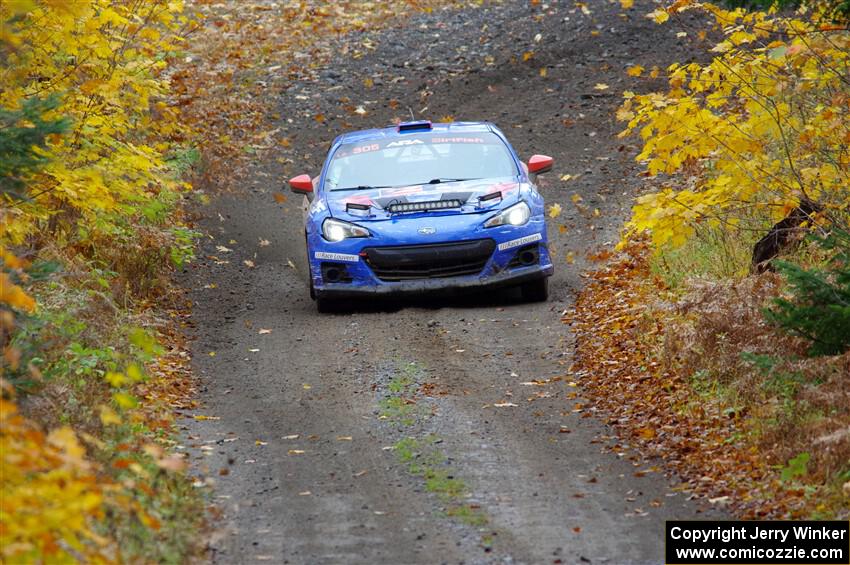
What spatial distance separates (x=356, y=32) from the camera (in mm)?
26297

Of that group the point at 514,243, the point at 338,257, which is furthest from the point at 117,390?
the point at 514,243

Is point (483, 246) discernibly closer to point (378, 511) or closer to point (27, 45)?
point (27, 45)

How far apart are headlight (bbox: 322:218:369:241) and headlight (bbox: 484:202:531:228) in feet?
4.22

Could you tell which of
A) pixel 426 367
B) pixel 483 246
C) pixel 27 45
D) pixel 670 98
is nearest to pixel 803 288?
pixel 670 98

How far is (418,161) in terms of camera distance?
42.5 feet

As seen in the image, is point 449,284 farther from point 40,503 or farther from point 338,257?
point 40,503

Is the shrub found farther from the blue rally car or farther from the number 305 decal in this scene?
the number 305 decal

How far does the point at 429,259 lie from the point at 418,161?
1558 millimetres

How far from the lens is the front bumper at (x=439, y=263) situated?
38.9 feet

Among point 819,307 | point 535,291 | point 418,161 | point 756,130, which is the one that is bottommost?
point 535,291

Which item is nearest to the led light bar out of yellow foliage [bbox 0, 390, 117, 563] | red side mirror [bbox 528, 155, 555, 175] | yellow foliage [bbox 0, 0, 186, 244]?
red side mirror [bbox 528, 155, 555, 175]

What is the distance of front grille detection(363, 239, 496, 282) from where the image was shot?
11852 millimetres

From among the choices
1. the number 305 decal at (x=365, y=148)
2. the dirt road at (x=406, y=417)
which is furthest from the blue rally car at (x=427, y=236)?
the number 305 decal at (x=365, y=148)

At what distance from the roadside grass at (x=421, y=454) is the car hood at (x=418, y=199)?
236cm
